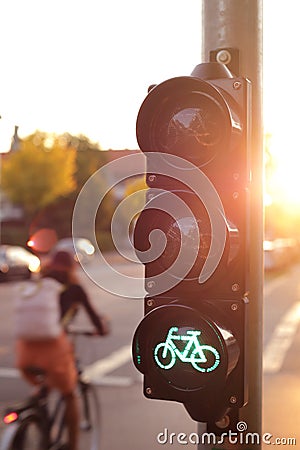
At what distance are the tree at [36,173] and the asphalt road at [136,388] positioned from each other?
37.4 m

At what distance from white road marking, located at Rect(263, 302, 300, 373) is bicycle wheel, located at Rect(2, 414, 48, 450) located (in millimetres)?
5260

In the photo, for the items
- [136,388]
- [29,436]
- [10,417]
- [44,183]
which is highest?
[44,183]

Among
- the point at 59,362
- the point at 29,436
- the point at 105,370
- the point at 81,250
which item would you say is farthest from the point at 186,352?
the point at 105,370

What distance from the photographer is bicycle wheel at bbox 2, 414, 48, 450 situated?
5324 millimetres

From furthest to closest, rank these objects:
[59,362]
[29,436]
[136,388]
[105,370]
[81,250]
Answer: [105,370] < [136,388] < [59,362] < [29,436] < [81,250]

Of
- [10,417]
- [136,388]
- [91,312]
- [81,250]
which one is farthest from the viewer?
[136,388]

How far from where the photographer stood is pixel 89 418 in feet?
21.6

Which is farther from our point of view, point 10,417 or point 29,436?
point 29,436

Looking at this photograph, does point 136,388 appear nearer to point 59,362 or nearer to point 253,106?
point 59,362

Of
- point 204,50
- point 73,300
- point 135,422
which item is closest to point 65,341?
point 73,300

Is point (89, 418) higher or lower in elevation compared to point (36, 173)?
lower

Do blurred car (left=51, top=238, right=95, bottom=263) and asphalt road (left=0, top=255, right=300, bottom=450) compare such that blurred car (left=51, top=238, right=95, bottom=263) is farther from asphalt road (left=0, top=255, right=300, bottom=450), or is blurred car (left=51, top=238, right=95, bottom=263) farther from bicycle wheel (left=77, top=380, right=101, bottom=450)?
bicycle wheel (left=77, top=380, right=101, bottom=450)

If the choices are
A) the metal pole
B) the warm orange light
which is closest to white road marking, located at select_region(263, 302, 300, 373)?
the warm orange light

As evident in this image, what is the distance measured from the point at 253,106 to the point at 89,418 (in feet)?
16.2
